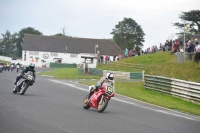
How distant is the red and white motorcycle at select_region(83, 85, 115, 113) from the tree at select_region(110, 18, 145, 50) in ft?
353

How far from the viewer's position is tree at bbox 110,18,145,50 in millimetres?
123375

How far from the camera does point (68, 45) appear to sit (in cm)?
10638

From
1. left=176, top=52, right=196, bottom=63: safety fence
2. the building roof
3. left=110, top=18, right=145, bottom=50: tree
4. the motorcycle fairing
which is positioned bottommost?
the motorcycle fairing

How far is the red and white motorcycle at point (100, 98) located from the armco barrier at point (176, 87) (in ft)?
28.2

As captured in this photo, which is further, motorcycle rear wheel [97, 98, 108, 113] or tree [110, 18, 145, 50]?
tree [110, 18, 145, 50]

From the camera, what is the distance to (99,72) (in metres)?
49.0

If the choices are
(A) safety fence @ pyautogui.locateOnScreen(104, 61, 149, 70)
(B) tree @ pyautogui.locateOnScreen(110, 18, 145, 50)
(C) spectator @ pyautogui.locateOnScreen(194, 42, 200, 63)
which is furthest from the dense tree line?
(C) spectator @ pyautogui.locateOnScreen(194, 42, 200, 63)

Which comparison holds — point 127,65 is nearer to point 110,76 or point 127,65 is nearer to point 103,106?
point 110,76

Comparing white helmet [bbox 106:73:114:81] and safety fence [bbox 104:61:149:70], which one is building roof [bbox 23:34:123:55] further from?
white helmet [bbox 106:73:114:81]

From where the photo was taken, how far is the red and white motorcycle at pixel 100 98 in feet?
49.4

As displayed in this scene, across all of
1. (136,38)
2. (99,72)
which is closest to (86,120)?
(99,72)

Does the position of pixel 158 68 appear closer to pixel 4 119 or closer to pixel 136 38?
pixel 4 119

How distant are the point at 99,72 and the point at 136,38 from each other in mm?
75581

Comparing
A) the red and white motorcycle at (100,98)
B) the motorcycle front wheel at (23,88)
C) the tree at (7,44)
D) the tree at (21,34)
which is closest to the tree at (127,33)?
the tree at (21,34)
